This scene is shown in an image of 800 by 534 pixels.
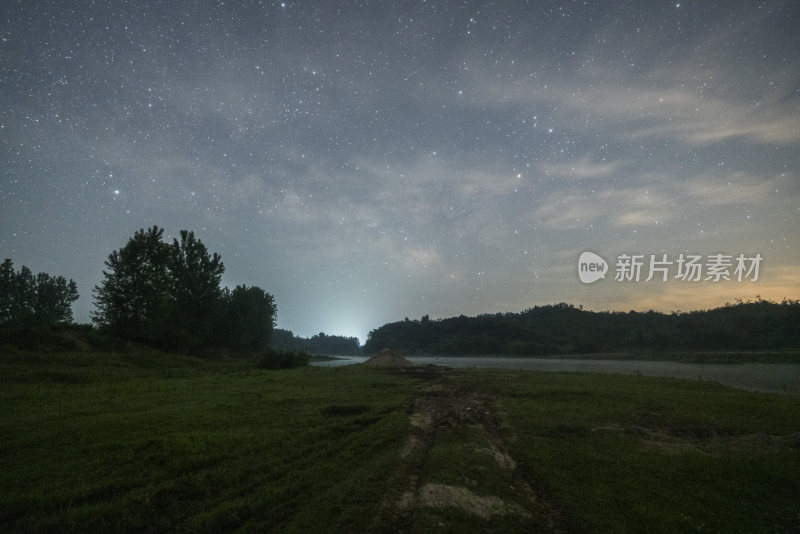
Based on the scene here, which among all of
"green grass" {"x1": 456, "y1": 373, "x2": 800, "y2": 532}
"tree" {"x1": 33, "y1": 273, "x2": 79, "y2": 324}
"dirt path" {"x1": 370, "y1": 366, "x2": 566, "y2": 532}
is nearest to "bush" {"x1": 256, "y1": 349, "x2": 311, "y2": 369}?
"green grass" {"x1": 456, "y1": 373, "x2": 800, "y2": 532}

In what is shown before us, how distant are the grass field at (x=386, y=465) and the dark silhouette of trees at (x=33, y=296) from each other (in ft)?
336

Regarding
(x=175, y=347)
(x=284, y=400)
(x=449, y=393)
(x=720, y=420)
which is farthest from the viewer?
(x=175, y=347)

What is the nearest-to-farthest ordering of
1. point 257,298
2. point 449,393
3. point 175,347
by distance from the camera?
point 449,393
point 175,347
point 257,298

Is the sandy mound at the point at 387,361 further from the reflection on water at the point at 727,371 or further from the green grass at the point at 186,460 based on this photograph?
the green grass at the point at 186,460

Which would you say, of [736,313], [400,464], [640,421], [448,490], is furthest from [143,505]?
[736,313]

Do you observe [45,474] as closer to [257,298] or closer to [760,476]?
[760,476]

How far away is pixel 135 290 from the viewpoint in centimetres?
5478

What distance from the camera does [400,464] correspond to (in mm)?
12867

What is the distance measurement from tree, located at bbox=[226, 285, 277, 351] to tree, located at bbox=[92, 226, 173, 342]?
42.0 m

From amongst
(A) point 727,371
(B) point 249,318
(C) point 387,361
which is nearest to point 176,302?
(B) point 249,318

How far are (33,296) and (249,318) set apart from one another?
64.2 metres

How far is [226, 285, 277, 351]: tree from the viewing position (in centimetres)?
9938

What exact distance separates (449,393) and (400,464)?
20.1m

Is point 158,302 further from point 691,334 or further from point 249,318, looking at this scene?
point 691,334
